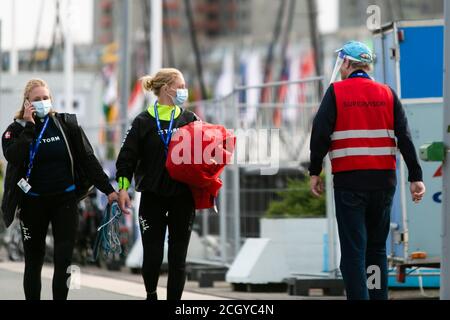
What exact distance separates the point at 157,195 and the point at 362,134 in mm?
1653

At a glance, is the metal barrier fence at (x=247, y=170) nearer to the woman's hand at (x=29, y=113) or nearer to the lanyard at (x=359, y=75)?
the woman's hand at (x=29, y=113)

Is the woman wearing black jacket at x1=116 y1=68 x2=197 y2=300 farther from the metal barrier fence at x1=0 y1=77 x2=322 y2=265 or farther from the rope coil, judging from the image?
the metal barrier fence at x1=0 y1=77 x2=322 y2=265

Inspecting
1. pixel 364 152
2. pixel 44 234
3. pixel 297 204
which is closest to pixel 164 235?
pixel 44 234

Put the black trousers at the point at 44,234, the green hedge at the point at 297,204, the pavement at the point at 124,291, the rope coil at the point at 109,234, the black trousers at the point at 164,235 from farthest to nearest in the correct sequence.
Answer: the green hedge at the point at 297,204, the pavement at the point at 124,291, the rope coil at the point at 109,234, the black trousers at the point at 44,234, the black trousers at the point at 164,235

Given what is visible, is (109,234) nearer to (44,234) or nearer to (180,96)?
(44,234)

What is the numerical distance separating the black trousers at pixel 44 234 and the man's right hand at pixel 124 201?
1.20 ft

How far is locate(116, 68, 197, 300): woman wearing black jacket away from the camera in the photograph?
957 cm

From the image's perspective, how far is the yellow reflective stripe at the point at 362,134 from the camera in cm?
881

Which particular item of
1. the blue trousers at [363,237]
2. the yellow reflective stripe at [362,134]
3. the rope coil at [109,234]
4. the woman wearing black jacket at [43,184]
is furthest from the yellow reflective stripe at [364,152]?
the rope coil at [109,234]

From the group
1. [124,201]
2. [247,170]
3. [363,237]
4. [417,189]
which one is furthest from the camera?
[247,170]

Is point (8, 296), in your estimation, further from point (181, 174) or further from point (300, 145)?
point (300, 145)

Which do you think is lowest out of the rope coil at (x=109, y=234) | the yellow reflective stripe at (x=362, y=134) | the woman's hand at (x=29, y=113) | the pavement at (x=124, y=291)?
the pavement at (x=124, y=291)

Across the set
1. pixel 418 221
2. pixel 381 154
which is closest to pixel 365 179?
pixel 381 154

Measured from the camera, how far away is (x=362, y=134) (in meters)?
8.80
